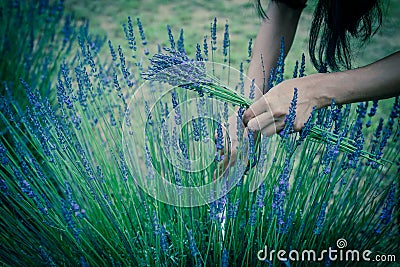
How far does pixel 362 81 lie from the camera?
56.4 inches

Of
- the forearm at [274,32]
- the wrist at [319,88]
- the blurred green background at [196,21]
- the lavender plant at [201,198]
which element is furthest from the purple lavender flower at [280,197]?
the blurred green background at [196,21]

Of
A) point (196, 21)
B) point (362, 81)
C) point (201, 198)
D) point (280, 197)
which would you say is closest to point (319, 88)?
point (362, 81)

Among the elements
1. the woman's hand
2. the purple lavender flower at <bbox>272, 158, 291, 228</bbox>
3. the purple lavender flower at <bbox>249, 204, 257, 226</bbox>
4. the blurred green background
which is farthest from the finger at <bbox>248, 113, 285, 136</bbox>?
the blurred green background

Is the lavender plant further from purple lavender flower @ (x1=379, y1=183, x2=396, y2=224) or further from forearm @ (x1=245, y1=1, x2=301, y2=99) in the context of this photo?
forearm @ (x1=245, y1=1, x2=301, y2=99)

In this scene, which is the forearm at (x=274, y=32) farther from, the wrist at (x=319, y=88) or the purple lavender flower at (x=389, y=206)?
the purple lavender flower at (x=389, y=206)

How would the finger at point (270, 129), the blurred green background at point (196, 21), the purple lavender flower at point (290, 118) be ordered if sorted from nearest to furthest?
1. the purple lavender flower at point (290, 118)
2. the finger at point (270, 129)
3. the blurred green background at point (196, 21)

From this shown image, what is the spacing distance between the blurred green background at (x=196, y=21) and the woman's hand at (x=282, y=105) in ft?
10.1

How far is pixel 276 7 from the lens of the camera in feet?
6.36

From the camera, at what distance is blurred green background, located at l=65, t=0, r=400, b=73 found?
483 cm

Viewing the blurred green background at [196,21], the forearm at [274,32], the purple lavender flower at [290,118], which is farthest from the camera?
the blurred green background at [196,21]

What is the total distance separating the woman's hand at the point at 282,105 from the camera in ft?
4.50

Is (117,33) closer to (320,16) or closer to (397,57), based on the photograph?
(320,16)

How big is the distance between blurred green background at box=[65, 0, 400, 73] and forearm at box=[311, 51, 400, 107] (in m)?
3.05

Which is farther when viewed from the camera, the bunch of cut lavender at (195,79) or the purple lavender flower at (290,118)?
the bunch of cut lavender at (195,79)
